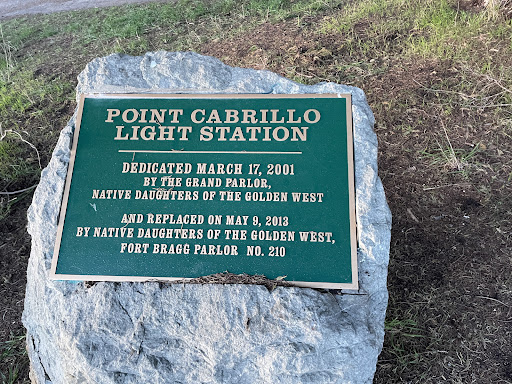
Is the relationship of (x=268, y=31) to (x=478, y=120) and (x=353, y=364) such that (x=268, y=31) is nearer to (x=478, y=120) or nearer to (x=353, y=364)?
(x=478, y=120)

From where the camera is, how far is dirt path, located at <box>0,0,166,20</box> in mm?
6602

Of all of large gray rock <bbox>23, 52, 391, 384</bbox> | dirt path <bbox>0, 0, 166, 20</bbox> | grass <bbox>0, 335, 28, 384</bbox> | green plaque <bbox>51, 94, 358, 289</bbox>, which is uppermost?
dirt path <bbox>0, 0, 166, 20</bbox>

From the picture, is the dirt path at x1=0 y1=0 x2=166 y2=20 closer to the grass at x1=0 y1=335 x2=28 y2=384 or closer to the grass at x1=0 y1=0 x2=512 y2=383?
the grass at x1=0 y1=0 x2=512 y2=383

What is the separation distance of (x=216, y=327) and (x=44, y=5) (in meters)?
7.00

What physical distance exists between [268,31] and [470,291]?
358 cm

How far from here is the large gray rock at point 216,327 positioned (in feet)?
6.70

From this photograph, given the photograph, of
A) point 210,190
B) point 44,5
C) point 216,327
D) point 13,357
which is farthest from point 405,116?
point 44,5

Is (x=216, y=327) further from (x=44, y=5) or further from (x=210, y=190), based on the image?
(x=44, y=5)

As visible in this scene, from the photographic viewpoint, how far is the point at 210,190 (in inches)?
93.4

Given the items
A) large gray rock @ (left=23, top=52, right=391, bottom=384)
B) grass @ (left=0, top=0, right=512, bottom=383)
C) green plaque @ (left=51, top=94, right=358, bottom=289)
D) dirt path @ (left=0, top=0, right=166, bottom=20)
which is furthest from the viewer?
dirt path @ (left=0, top=0, right=166, bottom=20)

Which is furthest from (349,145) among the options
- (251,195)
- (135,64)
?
(135,64)

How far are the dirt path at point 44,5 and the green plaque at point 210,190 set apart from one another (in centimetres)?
473

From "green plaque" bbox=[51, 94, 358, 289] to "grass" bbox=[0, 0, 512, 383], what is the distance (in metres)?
0.99

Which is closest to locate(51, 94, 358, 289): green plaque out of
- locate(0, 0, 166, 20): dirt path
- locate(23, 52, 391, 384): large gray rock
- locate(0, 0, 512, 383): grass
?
locate(23, 52, 391, 384): large gray rock
